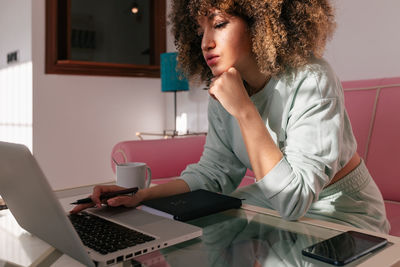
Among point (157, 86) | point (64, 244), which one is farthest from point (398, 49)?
point (157, 86)

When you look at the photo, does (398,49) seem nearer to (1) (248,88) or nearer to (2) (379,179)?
(2) (379,179)

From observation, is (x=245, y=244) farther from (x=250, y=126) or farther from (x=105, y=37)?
(x=105, y=37)

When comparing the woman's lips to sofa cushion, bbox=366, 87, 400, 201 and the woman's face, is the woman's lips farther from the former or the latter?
sofa cushion, bbox=366, 87, 400, 201

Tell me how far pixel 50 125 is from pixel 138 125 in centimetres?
79

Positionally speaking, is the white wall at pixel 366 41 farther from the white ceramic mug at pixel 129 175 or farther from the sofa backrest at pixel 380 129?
the white ceramic mug at pixel 129 175

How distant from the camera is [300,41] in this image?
1.04 m

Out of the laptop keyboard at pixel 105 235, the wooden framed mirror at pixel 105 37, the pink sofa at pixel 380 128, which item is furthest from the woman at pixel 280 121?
the wooden framed mirror at pixel 105 37

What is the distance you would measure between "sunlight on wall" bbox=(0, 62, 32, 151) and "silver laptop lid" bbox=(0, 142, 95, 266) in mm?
2491

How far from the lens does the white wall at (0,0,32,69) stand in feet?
9.74

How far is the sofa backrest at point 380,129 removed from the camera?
1501mm

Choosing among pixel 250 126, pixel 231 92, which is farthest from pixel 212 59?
pixel 250 126

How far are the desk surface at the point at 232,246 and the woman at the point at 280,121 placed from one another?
0.07 metres

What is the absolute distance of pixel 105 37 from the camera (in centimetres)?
342

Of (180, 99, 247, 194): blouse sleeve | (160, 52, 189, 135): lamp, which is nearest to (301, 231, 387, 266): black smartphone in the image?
(180, 99, 247, 194): blouse sleeve
